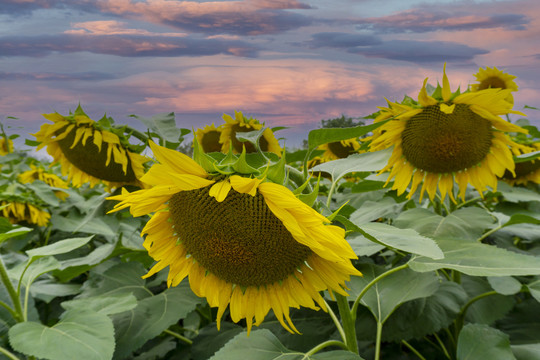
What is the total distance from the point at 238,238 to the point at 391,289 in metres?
0.73

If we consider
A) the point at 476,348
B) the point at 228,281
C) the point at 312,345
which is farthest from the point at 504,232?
the point at 228,281

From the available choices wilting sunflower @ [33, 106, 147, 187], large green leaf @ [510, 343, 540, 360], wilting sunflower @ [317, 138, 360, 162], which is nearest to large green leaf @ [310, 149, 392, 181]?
large green leaf @ [510, 343, 540, 360]

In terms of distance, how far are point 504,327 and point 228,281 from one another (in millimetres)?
1336

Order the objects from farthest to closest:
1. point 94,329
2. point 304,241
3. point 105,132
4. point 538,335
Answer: point 105,132 < point 538,335 < point 94,329 < point 304,241

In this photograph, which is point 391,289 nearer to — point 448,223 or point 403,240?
point 448,223

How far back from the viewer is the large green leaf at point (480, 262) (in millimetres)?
1034

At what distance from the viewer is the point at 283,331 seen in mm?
1626

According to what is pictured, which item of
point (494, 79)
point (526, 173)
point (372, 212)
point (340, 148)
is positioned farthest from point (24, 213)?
point (494, 79)

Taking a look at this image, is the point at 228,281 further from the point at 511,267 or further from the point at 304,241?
the point at 511,267

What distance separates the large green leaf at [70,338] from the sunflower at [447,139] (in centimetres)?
Answer: 137

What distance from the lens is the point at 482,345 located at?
137 cm

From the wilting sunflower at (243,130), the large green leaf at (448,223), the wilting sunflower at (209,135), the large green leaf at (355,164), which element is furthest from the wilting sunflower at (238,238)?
the wilting sunflower at (209,135)

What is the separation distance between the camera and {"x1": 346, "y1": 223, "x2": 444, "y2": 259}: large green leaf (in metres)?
0.88

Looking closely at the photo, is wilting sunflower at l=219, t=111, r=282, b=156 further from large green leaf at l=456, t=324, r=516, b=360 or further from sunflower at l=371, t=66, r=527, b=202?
large green leaf at l=456, t=324, r=516, b=360
